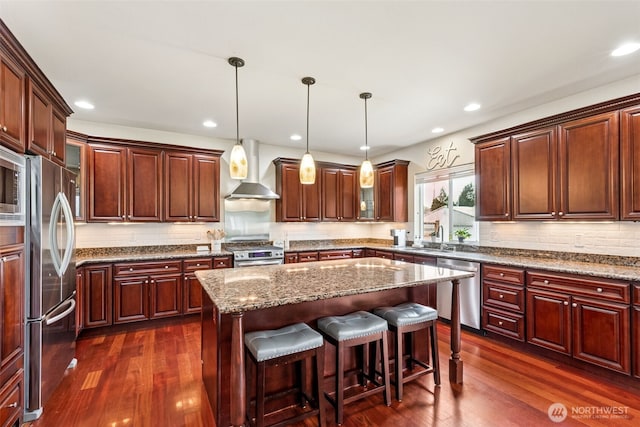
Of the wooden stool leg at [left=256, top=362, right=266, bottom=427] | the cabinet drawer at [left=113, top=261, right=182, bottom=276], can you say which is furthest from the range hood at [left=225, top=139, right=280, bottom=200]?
the wooden stool leg at [left=256, top=362, right=266, bottom=427]

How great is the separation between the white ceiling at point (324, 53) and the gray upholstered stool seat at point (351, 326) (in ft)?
6.76

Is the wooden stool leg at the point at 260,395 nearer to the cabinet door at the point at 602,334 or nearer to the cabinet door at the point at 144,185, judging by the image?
the cabinet door at the point at 602,334

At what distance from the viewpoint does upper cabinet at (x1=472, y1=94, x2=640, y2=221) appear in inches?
107

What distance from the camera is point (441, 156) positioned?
16.0ft

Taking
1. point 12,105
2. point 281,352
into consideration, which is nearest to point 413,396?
point 281,352

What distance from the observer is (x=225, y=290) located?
1.97 meters

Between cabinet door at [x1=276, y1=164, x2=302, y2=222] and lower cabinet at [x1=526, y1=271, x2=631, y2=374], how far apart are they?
3.41 metres

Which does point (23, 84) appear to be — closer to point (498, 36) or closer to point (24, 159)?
point (24, 159)

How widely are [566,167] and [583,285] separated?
1183 mm

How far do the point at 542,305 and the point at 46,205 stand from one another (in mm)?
4361

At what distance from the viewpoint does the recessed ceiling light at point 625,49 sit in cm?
233

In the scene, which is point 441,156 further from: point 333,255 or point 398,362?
point 398,362

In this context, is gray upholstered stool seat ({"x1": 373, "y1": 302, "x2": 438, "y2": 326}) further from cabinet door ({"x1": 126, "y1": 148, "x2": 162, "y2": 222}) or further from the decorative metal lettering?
cabinet door ({"x1": 126, "y1": 148, "x2": 162, "y2": 222})

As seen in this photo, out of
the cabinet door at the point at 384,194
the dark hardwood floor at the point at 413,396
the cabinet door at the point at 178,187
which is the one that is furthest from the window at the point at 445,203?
the cabinet door at the point at 178,187
